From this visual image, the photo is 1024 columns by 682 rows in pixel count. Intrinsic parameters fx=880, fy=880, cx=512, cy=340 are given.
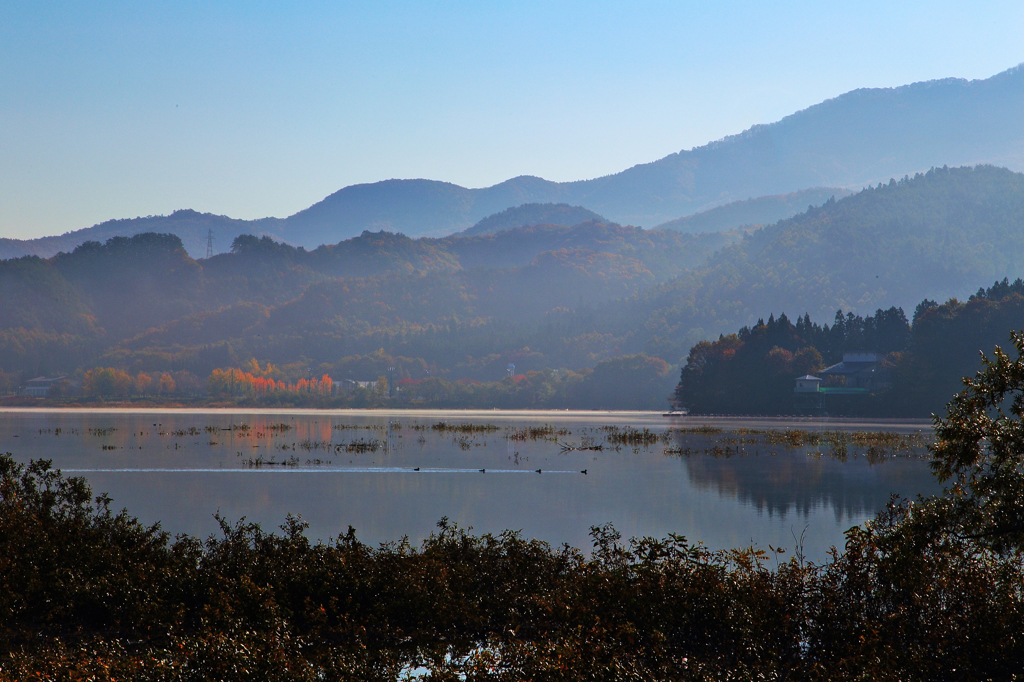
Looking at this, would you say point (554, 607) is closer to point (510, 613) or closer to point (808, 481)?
point (510, 613)

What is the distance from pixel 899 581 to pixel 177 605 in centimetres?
1220

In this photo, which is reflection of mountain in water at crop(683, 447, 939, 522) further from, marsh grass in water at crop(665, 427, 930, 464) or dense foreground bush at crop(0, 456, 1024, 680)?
dense foreground bush at crop(0, 456, 1024, 680)

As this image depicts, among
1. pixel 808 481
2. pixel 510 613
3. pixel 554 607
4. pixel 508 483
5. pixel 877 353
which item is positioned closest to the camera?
pixel 554 607

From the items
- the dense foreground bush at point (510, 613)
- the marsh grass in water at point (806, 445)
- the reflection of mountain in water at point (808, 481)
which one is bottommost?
the marsh grass in water at point (806, 445)

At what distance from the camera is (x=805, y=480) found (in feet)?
151

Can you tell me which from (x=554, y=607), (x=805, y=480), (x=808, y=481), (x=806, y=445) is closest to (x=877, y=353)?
(x=806, y=445)

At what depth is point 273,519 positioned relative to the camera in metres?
31.5

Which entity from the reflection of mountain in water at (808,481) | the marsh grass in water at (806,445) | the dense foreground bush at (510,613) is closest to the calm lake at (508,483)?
the reflection of mountain in water at (808,481)

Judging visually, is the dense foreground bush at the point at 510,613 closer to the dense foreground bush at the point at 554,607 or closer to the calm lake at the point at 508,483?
the dense foreground bush at the point at 554,607

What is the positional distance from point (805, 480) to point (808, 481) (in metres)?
0.53

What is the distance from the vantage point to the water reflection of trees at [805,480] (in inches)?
1443

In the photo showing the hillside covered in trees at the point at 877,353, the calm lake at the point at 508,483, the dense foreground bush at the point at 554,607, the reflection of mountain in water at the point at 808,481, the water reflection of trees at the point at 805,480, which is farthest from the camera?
the hillside covered in trees at the point at 877,353

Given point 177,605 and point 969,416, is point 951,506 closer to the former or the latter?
point 969,416

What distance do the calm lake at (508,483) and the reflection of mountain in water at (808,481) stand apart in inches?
4.4
